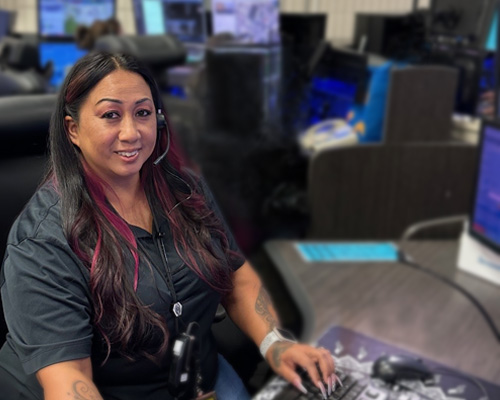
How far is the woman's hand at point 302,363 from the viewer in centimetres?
30

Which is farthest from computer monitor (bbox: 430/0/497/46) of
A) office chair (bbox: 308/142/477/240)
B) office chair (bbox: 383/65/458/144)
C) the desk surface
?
the desk surface

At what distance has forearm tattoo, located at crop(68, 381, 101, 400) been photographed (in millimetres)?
245

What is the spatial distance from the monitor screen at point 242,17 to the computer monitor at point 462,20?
0.78m

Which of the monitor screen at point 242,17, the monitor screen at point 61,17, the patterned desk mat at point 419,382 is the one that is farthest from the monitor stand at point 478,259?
the monitor screen at point 61,17

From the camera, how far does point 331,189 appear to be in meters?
1.91

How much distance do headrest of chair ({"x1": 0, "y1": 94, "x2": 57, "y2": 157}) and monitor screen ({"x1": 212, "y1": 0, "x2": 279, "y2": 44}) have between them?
1319mm

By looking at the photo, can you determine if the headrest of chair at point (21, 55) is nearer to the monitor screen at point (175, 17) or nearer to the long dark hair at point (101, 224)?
the monitor screen at point (175, 17)

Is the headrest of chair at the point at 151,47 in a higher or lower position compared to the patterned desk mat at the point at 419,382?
higher

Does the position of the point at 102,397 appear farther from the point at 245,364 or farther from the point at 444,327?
the point at 444,327

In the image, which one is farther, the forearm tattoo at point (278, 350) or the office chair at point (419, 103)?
the office chair at point (419, 103)

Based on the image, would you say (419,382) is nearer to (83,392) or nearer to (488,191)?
(83,392)

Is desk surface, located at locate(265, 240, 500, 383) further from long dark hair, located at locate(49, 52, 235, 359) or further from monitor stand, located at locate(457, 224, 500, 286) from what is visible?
long dark hair, located at locate(49, 52, 235, 359)

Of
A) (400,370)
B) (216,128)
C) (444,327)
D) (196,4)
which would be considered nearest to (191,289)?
(400,370)

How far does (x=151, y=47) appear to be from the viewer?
0.47 metres
